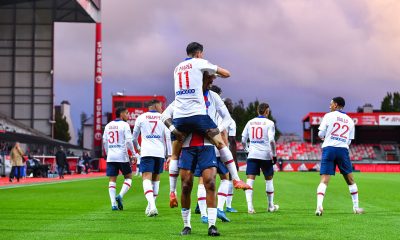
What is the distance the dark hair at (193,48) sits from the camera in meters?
8.09

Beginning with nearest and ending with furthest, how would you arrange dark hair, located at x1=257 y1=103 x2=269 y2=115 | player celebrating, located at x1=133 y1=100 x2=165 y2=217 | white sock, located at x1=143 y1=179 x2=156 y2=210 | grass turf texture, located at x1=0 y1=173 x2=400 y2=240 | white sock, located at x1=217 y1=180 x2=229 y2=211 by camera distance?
grass turf texture, located at x1=0 y1=173 x2=400 y2=240 < white sock, located at x1=217 y1=180 x2=229 y2=211 < white sock, located at x1=143 y1=179 x2=156 y2=210 < player celebrating, located at x1=133 y1=100 x2=165 y2=217 < dark hair, located at x1=257 y1=103 x2=269 y2=115

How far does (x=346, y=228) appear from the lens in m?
9.14

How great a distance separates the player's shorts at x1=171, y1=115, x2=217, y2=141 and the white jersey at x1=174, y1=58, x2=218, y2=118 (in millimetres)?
49

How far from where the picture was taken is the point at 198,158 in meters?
8.11

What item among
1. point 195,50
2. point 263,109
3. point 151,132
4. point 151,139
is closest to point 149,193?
point 151,139

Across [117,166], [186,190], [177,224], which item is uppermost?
[117,166]

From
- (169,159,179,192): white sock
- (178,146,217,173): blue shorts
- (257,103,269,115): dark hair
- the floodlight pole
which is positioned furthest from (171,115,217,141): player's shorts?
the floodlight pole

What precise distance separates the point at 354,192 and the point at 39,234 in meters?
6.12

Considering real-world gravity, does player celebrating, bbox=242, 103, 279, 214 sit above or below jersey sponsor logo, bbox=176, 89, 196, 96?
below

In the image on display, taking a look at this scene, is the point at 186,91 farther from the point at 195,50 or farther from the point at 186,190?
the point at 186,190

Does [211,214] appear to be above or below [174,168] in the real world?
below

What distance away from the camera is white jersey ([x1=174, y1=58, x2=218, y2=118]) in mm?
7941

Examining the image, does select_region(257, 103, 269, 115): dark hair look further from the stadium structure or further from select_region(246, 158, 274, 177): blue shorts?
the stadium structure

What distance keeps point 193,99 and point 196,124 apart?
0.30 metres
